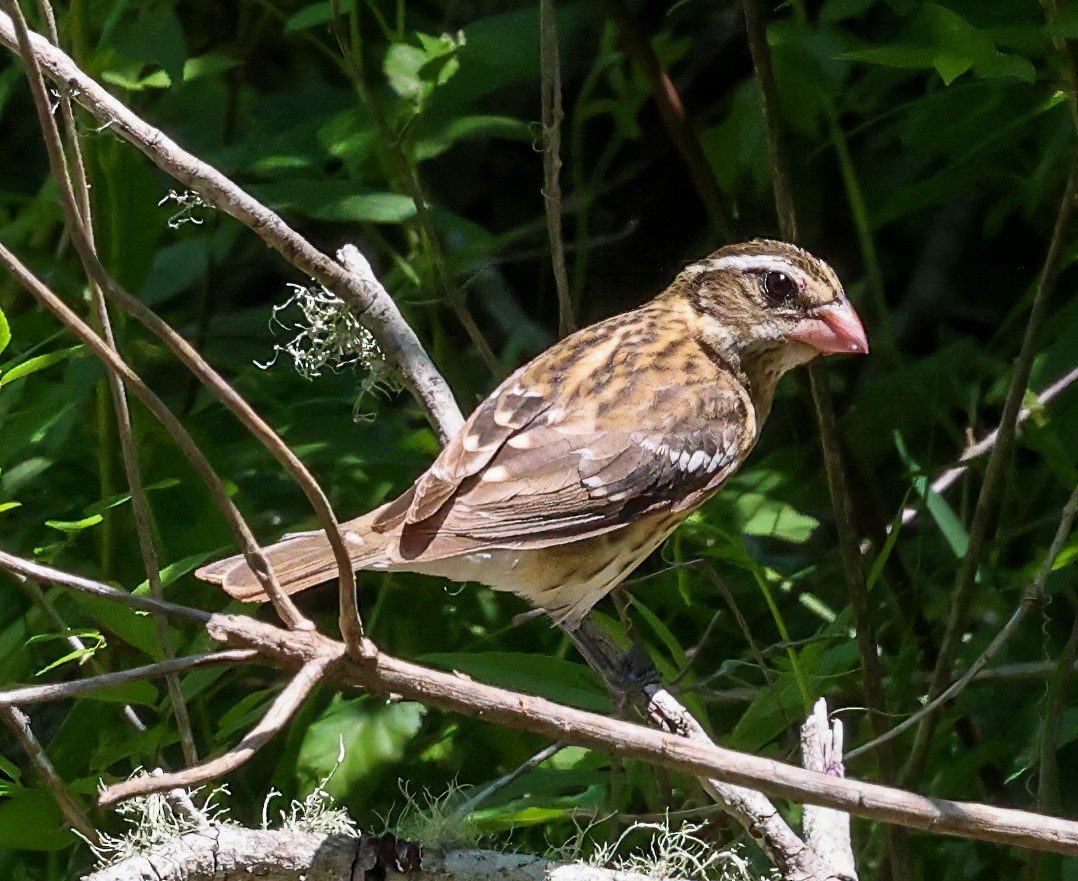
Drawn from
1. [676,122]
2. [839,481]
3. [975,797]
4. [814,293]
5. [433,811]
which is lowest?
[975,797]

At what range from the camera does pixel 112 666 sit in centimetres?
318

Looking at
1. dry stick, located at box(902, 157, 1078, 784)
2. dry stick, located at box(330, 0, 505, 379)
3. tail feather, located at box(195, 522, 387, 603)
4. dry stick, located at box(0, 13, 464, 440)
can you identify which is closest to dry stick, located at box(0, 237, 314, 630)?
dry stick, located at box(0, 13, 464, 440)

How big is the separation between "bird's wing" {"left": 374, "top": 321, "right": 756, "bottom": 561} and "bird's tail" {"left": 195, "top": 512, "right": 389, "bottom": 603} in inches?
2.4

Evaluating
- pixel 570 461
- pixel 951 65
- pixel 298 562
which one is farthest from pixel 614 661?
pixel 951 65

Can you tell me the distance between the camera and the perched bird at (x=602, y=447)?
10.1 feet

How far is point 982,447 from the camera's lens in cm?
373

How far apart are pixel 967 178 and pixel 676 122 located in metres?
0.76

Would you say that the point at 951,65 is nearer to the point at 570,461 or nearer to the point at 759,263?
the point at 759,263

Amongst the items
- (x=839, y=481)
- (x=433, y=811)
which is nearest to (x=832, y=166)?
(x=839, y=481)

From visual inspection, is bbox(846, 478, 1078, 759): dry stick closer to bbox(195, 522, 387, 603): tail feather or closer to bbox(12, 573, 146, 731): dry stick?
bbox(195, 522, 387, 603): tail feather

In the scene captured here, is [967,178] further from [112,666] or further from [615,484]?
[112,666]

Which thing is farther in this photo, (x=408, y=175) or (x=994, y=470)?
(x=408, y=175)

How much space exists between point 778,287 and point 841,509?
58cm

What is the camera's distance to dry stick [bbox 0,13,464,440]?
2.54 m
